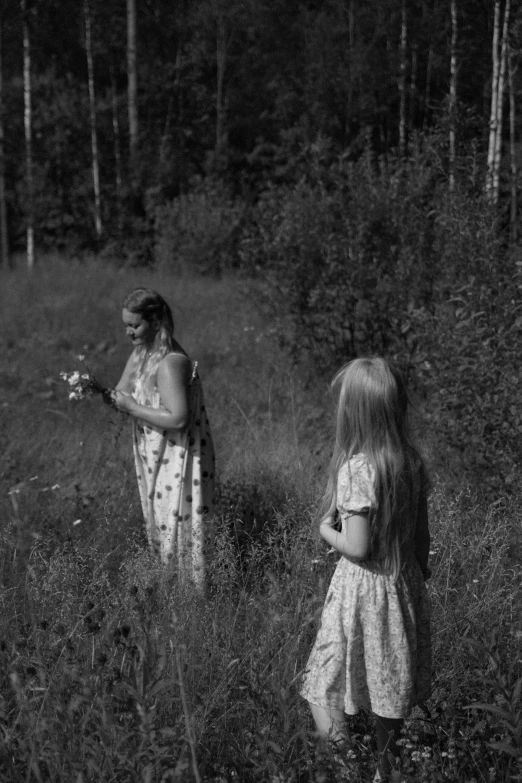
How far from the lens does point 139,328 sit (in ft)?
11.8

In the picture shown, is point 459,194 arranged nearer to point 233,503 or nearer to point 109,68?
point 233,503

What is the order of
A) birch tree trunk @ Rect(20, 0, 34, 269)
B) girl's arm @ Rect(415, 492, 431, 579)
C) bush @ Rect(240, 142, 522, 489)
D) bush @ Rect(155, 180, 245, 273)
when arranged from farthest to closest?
birch tree trunk @ Rect(20, 0, 34, 269), bush @ Rect(155, 180, 245, 273), bush @ Rect(240, 142, 522, 489), girl's arm @ Rect(415, 492, 431, 579)

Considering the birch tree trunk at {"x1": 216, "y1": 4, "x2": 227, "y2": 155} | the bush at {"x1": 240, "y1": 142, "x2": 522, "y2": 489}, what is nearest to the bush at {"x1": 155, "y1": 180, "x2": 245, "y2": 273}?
the bush at {"x1": 240, "y1": 142, "x2": 522, "y2": 489}

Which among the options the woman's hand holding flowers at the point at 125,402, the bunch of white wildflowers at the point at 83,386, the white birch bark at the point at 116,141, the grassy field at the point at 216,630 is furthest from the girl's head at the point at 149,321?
the white birch bark at the point at 116,141

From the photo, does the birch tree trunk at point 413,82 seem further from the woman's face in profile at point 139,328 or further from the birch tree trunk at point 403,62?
the woman's face in profile at point 139,328

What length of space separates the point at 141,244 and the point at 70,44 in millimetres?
9243

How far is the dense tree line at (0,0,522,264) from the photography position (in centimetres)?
2097

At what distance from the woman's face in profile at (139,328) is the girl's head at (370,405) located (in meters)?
1.47

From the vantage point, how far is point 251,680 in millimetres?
2537

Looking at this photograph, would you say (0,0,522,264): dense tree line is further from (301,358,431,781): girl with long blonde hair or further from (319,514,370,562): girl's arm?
(319,514,370,562): girl's arm

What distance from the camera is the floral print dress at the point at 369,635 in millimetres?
2273

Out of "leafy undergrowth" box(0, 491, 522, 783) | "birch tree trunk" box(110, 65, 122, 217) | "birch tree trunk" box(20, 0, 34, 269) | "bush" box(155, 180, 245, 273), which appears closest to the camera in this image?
"leafy undergrowth" box(0, 491, 522, 783)

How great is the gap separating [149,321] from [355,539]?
5.53ft

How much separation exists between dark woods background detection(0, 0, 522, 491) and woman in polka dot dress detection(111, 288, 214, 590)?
3.08m
